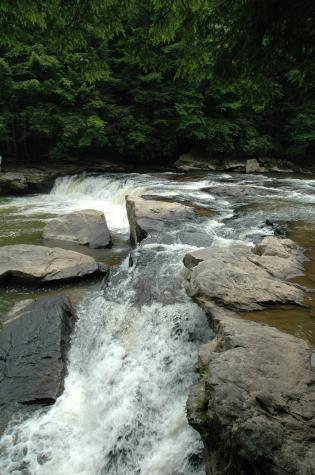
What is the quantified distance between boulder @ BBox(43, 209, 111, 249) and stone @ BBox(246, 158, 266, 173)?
1014 cm

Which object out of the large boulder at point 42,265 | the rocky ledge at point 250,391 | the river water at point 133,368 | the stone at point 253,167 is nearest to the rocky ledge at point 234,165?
the stone at point 253,167

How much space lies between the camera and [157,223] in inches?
344

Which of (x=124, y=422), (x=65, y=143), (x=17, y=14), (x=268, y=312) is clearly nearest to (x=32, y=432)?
(x=124, y=422)

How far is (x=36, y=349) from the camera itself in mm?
5277

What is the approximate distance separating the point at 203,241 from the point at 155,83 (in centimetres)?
1362

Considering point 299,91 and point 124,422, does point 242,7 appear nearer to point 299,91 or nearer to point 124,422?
point 299,91

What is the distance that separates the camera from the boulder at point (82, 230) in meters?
9.36

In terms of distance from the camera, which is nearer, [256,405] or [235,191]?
[256,405]

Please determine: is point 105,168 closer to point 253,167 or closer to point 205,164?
point 205,164

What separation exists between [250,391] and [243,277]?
2.43m

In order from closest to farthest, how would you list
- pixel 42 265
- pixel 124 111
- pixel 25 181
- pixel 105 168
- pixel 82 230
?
pixel 42 265 → pixel 82 230 → pixel 25 181 → pixel 105 168 → pixel 124 111

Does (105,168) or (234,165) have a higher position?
(234,165)

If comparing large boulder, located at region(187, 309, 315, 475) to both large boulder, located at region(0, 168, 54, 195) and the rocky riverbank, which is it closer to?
large boulder, located at region(0, 168, 54, 195)

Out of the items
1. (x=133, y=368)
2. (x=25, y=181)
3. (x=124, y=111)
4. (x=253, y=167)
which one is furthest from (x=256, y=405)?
(x=124, y=111)
